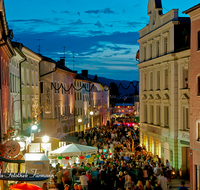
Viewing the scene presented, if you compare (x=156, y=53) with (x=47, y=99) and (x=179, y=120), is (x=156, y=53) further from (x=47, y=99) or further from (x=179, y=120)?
(x=47, y=99)

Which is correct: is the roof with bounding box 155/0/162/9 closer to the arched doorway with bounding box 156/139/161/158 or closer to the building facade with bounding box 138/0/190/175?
the building facade with bounding box 138/0/190/175

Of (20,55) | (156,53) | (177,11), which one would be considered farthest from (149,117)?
(20,55)

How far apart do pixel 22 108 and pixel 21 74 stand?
2.94 meters

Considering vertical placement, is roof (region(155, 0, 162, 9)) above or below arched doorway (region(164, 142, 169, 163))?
above

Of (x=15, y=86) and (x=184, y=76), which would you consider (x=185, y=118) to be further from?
(x=15, y=86)

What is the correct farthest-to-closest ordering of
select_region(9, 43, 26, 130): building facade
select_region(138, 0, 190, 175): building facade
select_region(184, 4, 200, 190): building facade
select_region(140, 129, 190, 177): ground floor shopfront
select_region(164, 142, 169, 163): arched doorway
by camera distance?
select_region(164, 142, 169, 163): arched doorway < select_region(138, 0, 190, 175): building facade < select_region(140, 129, 190, 177): ground floor shopfront < select_region(9, 43, 26, 130): building facade < select_region(184, 4, 200, 190): building facade

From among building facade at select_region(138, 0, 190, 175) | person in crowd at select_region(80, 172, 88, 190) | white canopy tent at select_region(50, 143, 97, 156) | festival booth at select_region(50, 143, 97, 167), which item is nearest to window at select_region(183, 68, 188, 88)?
building facade at select_region(138, 0, 190, 175)

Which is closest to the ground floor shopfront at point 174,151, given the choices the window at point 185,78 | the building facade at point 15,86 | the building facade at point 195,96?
the window at point 185,78

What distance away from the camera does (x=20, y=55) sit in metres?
28.0

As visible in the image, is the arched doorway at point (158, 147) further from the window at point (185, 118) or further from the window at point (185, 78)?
the window at point (185, 78)

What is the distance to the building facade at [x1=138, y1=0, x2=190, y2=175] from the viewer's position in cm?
2616

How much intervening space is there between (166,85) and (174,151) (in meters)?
5.58

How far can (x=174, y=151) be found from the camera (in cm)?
2689

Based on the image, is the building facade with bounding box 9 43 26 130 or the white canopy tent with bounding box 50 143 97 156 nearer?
the white canopy tent with bounding box 50 143 97 156
